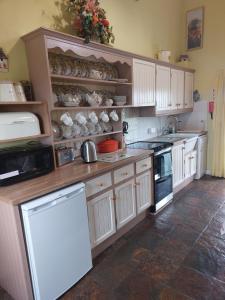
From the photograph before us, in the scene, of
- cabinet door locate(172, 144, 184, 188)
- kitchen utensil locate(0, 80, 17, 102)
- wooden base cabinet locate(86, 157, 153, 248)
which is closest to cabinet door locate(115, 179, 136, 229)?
wooden base cabinet locate(86, 157, 153, 248)

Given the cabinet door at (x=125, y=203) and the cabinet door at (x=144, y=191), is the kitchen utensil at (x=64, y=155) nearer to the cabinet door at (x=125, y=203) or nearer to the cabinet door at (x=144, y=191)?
the cabinet door at (x=125, y=203)

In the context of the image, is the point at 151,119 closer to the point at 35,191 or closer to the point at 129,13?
the point at 129,13

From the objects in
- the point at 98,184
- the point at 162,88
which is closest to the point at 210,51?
the point at 162,88

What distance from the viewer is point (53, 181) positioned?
67.9 inches

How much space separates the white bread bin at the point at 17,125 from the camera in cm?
171

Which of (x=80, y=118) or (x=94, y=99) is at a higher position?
(x=94, y=99)

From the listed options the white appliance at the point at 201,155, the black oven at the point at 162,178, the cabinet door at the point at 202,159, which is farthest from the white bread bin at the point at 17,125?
the cabinet door at the point at 202,159

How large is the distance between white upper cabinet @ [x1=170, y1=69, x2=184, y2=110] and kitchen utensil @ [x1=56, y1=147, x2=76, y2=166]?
230 cm

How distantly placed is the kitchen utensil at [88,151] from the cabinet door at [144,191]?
65 cm

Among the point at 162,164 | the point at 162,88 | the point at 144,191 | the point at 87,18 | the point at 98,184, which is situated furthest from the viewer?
the point at 162,88

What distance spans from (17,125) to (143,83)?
76.2 inches

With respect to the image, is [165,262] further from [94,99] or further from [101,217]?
[94,99]

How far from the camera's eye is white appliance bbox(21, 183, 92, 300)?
1464mm

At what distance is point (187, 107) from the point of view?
14.2 feet
